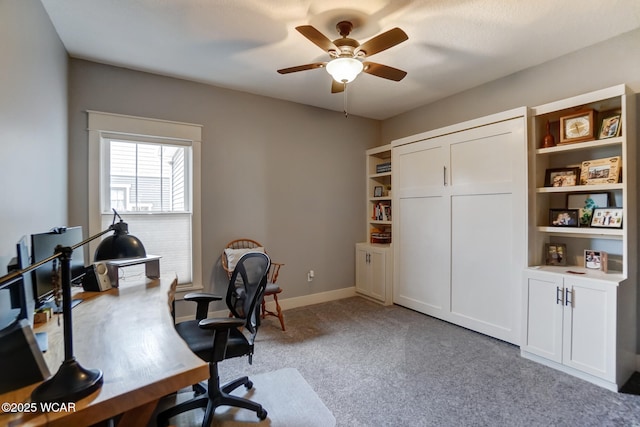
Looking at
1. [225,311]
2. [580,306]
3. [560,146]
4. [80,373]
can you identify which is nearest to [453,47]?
[560,146]

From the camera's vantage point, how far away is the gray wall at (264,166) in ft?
9.47

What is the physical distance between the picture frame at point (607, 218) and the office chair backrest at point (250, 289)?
2.63 metres

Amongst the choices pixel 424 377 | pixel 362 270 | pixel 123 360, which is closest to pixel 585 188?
pixel 424 377

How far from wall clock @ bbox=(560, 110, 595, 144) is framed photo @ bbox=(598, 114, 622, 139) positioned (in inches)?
3.0

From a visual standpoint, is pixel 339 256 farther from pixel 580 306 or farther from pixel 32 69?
pixel 32 69

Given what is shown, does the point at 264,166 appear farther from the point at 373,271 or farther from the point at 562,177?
the point at 562,177

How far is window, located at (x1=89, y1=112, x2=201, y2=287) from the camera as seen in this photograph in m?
2.89

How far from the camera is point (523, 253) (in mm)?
2721

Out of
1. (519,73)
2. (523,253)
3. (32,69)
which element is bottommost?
(523,253)

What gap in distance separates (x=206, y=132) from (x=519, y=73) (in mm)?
3343

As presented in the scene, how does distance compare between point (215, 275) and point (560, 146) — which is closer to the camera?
point (560, 146)

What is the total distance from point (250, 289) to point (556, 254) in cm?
270

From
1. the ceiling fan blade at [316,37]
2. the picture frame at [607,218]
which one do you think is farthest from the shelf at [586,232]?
the ceiling fan blade at [316,37]

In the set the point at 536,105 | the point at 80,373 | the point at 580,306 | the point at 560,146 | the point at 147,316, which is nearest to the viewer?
the point at 80,373
